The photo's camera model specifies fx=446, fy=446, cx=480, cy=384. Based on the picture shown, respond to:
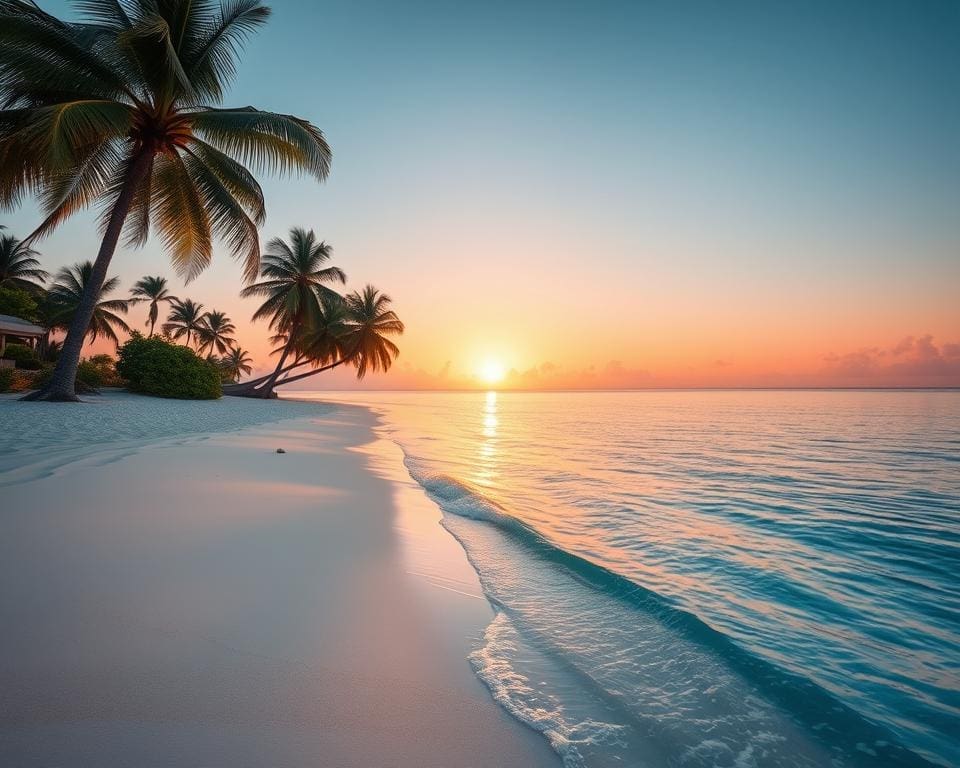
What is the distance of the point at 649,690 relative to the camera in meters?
2.43

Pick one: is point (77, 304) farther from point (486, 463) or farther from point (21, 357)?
point (486, 463)

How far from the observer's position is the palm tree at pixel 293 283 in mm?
34156

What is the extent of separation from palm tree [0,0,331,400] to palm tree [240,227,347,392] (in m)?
18.8

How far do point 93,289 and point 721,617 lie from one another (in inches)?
683

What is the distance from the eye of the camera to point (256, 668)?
7.15 ft

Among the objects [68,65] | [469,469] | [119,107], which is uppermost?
[68,65]

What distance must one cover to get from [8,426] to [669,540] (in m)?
13.3

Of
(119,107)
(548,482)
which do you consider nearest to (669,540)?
(548,482)

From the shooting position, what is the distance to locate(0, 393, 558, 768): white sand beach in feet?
5.65

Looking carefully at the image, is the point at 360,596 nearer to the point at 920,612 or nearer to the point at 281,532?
the point at 281,532

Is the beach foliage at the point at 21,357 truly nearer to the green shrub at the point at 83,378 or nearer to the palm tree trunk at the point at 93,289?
the green shrub at the point at 83,378

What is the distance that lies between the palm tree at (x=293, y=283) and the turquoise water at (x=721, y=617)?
30120 millimetres

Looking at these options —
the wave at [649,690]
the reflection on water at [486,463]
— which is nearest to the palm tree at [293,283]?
the reflection on water at [486,463]

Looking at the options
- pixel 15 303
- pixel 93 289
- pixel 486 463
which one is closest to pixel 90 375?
pixel 93 289
